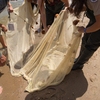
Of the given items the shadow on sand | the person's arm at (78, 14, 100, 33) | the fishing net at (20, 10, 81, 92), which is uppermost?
the person's arm at (78, 14, 100, 33)

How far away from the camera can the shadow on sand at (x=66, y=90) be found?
192cm

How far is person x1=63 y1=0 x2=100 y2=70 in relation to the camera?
1.53 metres

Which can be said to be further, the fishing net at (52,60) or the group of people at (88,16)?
the fishing net at (52,60)

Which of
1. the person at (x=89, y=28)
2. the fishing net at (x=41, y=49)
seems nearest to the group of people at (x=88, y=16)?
the person at (x=89, y=28)

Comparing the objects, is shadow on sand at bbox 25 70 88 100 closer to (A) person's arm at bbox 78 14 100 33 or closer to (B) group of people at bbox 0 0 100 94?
(B) group of people at bbox 0 0 100 94

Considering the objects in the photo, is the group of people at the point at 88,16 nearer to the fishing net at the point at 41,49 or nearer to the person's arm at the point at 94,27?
the person's arm at the point at 94,27

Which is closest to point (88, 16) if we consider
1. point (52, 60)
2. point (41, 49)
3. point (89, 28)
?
point (89, 28)

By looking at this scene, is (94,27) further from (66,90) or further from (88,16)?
(66,90)

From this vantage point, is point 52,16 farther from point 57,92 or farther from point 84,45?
point 57,92

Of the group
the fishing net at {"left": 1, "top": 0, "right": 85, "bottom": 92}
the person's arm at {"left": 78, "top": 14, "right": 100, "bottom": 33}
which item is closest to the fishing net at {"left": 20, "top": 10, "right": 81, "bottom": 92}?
the fishing net at {"left": 1, "top": 0, "right": 85, "bottom": 92}

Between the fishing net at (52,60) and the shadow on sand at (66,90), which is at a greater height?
the fishing net at (52,60)

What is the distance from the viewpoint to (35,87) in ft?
6.45

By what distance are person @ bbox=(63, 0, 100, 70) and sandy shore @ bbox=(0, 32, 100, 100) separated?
0.53 ft

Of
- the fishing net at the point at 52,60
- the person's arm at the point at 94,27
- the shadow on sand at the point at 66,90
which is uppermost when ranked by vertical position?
the person's arm at the point at 94,27
